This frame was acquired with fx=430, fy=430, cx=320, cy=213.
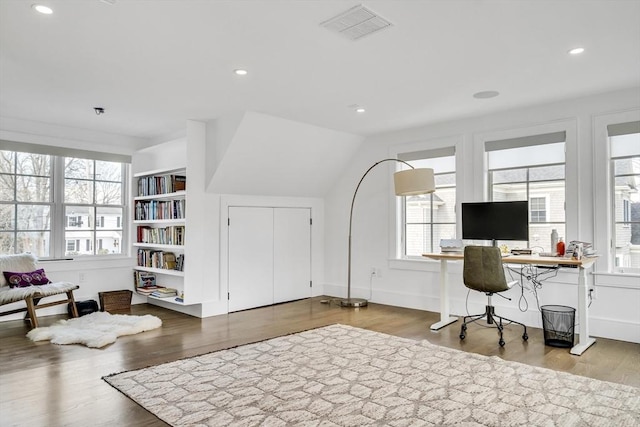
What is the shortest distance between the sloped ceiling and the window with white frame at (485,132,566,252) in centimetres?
209

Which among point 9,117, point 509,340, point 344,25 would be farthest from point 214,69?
point 509,340

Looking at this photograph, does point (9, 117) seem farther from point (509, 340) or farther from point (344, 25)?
point (509, 340)

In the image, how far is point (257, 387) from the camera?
9.77 feet

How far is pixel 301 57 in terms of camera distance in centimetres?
331

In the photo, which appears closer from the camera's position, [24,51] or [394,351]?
[24,51]

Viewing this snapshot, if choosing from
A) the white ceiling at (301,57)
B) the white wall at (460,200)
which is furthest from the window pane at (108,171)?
the white wall at (460,200)

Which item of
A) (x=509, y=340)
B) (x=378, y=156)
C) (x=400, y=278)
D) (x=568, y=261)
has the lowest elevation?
(x=509, y=340)

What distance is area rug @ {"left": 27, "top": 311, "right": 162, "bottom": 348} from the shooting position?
414cm

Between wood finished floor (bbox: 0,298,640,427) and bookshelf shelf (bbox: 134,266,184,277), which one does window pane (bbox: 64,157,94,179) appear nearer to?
bookshelf shelf (bbox: 134,266,184,277)

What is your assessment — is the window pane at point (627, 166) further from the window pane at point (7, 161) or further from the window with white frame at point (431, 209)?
the window pane at point (7, 161)

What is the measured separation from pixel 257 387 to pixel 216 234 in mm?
2832

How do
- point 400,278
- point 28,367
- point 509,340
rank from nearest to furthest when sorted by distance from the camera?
point 28,367 < point 509,340 < point 400,278

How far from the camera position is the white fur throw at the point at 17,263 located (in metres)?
4.88

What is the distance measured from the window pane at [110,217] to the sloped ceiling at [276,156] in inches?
74.6
